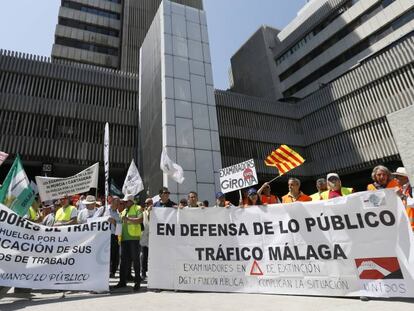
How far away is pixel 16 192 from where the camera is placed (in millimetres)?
6117

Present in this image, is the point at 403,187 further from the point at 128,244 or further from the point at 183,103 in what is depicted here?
the point at 183,103

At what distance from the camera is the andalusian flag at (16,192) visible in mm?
5992

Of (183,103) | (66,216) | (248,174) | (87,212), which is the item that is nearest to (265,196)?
(248,174)

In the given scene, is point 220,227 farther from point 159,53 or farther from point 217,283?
point 159,53

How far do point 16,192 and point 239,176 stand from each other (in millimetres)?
5501

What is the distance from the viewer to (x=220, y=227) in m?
5.83

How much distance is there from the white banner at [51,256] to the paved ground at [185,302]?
0.83 feet

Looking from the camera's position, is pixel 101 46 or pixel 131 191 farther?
pixel 101 46

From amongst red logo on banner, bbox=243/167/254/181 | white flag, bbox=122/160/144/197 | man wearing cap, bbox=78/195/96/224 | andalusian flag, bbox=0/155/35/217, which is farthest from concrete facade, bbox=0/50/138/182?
andalusian flag, bbox=0/155/35/217

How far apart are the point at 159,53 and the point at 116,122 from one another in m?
8.18

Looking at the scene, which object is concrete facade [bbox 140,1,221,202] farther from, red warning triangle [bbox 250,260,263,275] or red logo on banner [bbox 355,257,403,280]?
red logo on banner [bbox 355,257,403,280]

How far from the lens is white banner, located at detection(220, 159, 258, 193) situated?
A: 8891mm

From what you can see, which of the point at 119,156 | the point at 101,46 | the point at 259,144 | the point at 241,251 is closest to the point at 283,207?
the point at 241,251

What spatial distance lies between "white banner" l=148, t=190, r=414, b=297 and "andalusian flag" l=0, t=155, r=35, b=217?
2465 millimetres
